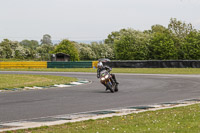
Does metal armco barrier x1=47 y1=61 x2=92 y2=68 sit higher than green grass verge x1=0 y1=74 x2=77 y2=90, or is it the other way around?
metal armco barrier x1=47 y1=61 x2=92 y2=68

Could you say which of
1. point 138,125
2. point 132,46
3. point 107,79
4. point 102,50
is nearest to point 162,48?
point 132,46

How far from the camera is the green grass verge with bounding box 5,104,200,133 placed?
688 centimetres

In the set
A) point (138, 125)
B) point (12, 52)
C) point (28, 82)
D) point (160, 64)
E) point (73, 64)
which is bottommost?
point (28, 82)

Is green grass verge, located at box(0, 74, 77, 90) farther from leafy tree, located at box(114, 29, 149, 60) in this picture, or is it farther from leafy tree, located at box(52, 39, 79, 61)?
leafy tree, located at box(52, 39, 79, 61)

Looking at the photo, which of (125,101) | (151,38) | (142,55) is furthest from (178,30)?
(125,101)

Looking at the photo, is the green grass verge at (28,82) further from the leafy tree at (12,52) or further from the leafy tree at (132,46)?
the leafy tree at (12,52)

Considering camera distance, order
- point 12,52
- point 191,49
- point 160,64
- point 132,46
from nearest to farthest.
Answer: point 160,64, point 191,49, point 132,46, point 12,52

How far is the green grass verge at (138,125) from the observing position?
6875 mm

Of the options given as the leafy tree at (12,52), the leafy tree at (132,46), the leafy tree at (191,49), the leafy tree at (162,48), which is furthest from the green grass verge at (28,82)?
the leafy tree at (12,52)

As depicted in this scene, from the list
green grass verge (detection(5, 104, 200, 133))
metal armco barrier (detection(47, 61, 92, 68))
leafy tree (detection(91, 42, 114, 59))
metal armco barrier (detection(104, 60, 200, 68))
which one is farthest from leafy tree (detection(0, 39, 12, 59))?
green grass verge (detection(5, 104, 200, 133))

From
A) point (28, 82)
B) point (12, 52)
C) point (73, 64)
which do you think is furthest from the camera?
point (12, 52)

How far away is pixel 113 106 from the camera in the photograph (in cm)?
1130

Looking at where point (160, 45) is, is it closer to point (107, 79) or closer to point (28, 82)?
point (28, 82)

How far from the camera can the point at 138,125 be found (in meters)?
7.46
